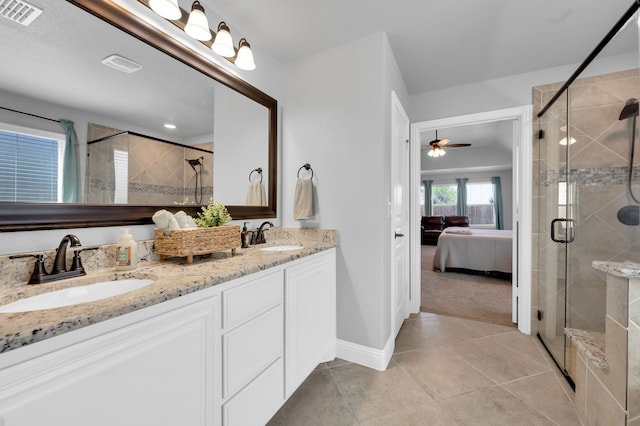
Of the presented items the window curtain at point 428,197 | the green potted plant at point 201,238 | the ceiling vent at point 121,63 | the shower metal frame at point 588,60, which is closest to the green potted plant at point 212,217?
the green potted plant at point 201,238

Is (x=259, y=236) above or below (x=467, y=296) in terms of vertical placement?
above

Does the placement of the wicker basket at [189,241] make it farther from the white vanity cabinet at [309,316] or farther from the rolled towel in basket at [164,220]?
the white vanity cabinet at [309,316]

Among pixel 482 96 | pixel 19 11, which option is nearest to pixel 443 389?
pixel 482 96

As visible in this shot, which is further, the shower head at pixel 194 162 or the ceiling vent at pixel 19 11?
the shower head at pixel 194 162

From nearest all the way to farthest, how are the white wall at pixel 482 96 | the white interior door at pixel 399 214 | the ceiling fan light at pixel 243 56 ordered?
the ceiling fan light at pixel 243 56
the white interior door at pixel 399 214
the white wall at pixel 482 96

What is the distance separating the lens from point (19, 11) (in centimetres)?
98

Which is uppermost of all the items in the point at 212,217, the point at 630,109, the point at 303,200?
the point at 630,109

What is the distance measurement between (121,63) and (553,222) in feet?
9.69

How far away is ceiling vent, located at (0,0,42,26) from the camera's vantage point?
3.13 ft

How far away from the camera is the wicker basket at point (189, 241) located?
127 centimetres

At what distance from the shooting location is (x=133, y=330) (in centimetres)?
77

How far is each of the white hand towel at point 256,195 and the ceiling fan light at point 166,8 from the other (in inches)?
41.9

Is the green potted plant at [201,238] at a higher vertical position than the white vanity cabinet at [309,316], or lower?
higher

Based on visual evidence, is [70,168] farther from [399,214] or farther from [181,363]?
[399,214]
